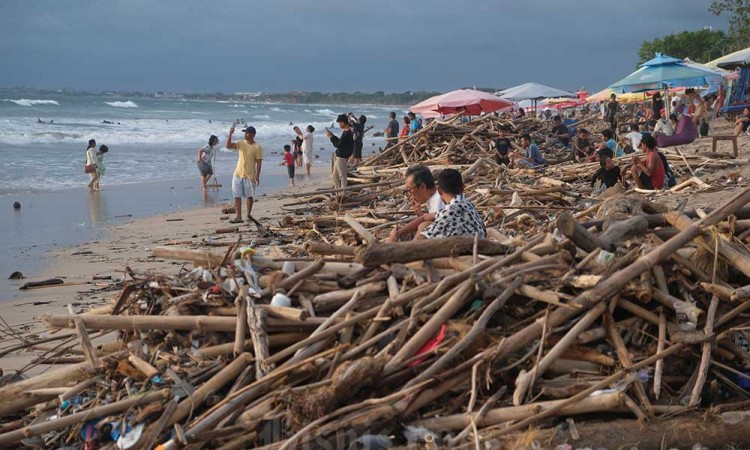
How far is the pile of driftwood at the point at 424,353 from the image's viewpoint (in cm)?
377

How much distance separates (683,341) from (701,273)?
0.54 metres

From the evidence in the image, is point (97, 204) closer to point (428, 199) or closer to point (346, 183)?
point (346, 183)

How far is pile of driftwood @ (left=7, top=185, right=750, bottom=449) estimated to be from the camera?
377 cm

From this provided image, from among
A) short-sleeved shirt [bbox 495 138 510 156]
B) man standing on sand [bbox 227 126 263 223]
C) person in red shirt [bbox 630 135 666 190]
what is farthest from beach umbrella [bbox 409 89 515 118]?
person in red shirt [bbox 630 135 666 190]

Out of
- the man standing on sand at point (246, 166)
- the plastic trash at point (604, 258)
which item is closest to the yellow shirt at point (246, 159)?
the man standing on sand at point (246, 166)

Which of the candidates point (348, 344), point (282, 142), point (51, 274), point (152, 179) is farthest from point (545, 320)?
point (282, 142)

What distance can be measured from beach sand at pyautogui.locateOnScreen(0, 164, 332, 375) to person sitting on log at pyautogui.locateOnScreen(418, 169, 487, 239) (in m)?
1.93

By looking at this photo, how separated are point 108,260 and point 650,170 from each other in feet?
24.4

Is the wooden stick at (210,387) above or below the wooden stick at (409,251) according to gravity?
below

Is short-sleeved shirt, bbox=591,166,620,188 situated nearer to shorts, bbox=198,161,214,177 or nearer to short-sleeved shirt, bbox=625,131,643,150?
short-sleeved shirt, bbox=625,131,643,150

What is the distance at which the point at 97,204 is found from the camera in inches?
683

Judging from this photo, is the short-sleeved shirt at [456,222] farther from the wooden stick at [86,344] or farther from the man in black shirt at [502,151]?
the man in black shirt at [502,151]

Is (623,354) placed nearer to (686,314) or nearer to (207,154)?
(686,314)

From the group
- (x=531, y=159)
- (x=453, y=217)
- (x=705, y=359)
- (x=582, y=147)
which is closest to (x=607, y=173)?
(x=531, y=159)
